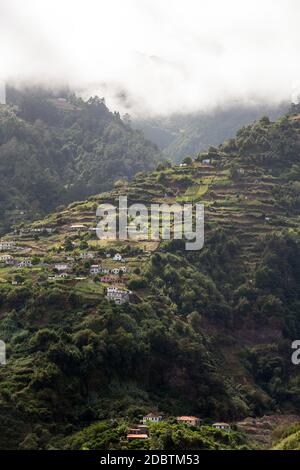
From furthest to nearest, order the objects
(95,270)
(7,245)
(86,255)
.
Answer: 1. (7,245)
2. (86,255)
3. (95,270)

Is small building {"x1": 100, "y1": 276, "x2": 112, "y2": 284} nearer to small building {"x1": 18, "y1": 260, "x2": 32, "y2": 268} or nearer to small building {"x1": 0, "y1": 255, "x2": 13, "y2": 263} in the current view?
small building {"x1": 18, "y1": 260, "x2": 32, "y2": 268}

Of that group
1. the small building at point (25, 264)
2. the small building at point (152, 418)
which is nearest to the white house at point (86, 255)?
the small building at point (25, 264)

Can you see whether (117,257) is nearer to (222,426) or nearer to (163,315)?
(163,315)

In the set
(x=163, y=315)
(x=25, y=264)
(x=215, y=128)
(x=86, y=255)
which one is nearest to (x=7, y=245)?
(x=25, y=264)

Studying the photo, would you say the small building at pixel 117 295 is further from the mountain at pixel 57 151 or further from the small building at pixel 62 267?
the mountain at pixel 57 151

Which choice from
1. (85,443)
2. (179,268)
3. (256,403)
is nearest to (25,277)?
(179,268)
